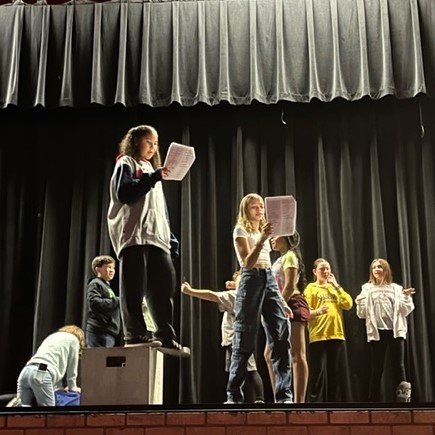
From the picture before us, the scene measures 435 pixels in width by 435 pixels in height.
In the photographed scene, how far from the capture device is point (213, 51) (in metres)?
6.27

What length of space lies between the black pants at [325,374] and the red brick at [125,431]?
7.26ft

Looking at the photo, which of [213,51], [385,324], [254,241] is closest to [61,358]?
[254,241]

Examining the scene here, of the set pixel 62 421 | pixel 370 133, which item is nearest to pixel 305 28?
pixel 370 133

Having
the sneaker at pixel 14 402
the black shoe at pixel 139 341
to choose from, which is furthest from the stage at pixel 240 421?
the sneaker at pixel 14 402

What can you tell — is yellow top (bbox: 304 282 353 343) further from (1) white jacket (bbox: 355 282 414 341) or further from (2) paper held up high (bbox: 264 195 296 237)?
(2) paper held up high (bbox: 264 195 296 237)

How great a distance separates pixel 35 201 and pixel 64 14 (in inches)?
58.2

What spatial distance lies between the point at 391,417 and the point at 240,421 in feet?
2.39

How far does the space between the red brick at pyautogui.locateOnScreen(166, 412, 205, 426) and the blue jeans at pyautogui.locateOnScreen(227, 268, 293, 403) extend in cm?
121

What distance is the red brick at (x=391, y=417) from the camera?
3.95 metres

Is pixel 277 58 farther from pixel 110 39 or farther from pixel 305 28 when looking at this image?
pixel 110 39

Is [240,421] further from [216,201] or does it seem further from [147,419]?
[216,201]

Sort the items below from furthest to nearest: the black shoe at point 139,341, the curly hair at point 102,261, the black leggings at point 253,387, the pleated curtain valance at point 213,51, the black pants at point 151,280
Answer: the pleated curtain valance at point 213,51
the curly hair at point 102,261
the black leggings at point 253,387
the black pants at point 151,280
the black shoe at point 139,341

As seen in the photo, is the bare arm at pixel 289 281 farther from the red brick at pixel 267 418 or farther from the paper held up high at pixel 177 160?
the red brick at pixel 267 418

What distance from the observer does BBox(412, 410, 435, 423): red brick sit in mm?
3949
